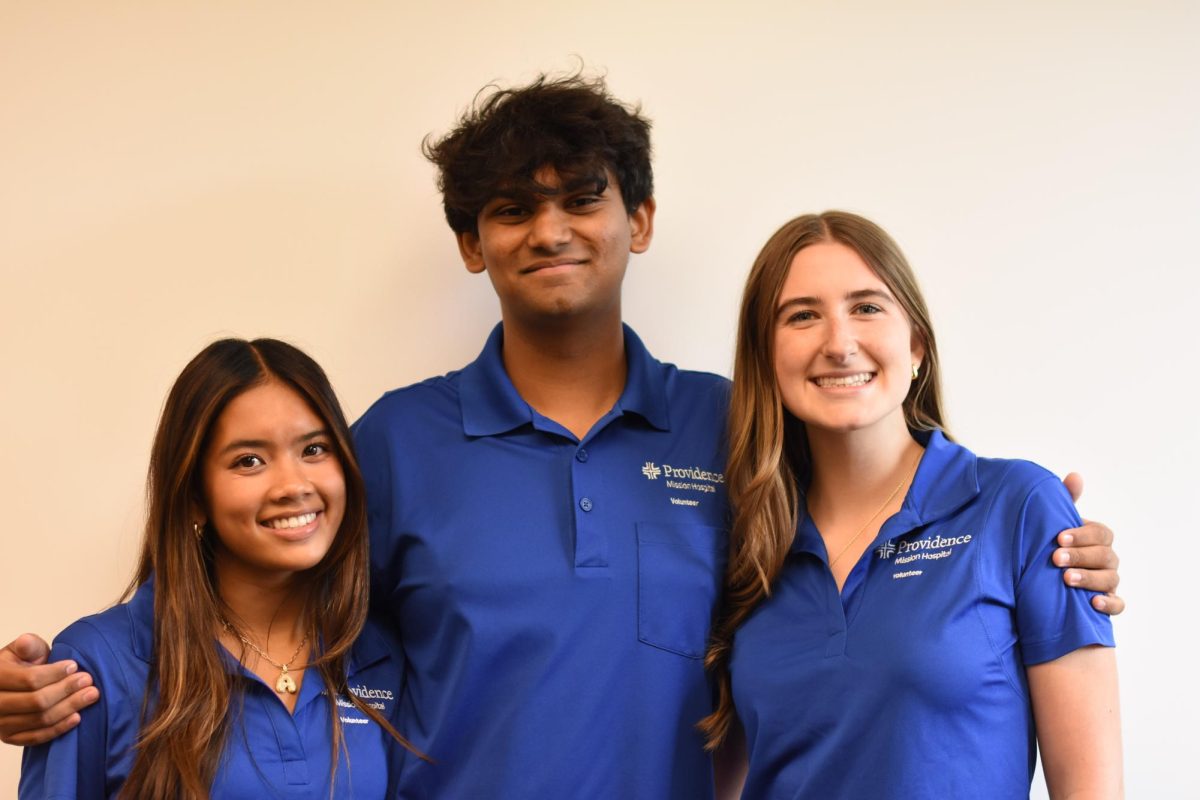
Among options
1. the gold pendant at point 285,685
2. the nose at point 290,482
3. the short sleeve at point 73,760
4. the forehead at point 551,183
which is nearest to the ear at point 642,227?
the forehead at point 551,183

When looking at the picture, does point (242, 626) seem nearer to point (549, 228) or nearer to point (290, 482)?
point (290, 482)

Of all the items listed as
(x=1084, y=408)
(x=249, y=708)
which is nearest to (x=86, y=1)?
(x=249, y=708)

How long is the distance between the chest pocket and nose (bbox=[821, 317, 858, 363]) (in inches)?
15.7

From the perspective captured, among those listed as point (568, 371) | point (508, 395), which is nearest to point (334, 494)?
point (508, 395)

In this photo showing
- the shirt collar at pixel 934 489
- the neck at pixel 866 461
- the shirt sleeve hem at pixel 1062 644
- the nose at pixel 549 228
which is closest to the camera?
the shirt sleeve hem at pixel 1062 644

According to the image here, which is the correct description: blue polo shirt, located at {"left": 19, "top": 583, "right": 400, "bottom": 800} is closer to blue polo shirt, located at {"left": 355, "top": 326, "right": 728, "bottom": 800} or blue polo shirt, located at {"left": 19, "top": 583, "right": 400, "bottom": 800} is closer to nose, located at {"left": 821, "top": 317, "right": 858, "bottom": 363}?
blue polo shirt, located at {"left": 355, "top": 326, "right": 728, "bottom": 800}


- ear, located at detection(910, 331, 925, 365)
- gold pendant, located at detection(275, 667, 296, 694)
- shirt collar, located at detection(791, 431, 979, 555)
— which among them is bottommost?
gold pendant, located at detection(275, 667, 296, 694)

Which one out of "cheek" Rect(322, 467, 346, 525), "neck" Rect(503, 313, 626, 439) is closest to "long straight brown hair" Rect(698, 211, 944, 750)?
"neck" Rect(503, 313, 626, 439)

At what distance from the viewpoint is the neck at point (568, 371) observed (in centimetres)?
207

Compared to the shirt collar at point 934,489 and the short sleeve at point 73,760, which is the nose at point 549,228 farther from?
the short sleeve at point 73,760

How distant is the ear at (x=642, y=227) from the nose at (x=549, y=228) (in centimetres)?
19

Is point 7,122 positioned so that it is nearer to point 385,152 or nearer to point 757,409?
point 385,152

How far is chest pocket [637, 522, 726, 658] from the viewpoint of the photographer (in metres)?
1.89

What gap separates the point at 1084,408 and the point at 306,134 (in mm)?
1666
